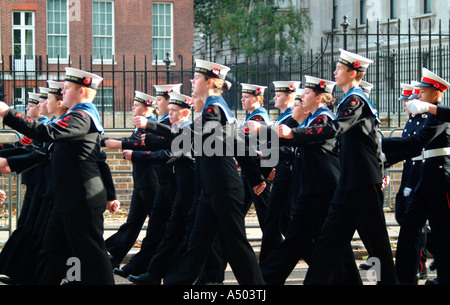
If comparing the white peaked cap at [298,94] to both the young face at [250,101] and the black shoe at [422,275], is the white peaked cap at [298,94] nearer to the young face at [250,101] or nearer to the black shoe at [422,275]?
the young face at [250,101]

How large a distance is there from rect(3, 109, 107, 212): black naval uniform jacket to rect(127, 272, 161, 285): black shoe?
1816mm

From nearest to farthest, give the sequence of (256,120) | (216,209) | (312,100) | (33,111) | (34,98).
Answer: (216,209)
(312,100)
(256,120)
(33,111)
(34,98)

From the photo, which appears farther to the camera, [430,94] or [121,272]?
[121,272]

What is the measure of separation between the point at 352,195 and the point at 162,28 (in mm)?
25872

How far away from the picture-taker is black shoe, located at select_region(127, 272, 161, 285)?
848cm

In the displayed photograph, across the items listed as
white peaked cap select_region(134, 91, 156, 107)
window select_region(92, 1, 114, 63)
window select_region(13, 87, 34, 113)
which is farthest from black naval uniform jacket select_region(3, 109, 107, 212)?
window select_region(92, 1, 114, 63)

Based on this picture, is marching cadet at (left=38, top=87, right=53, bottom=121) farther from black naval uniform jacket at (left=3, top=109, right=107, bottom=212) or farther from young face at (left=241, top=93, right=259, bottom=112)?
black naval uniform jacket at (left=3, top=109, right=107, bottom=212)

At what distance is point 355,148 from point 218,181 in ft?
4.00

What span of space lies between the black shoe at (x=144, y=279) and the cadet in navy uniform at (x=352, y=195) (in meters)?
2.04

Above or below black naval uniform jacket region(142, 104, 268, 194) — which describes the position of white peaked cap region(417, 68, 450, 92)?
above

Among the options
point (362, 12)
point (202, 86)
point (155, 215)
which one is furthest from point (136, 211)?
point (362, 12)

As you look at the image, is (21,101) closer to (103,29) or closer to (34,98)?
(34,98)

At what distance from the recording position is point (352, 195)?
22.9 ft

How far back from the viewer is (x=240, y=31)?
30.0 m
